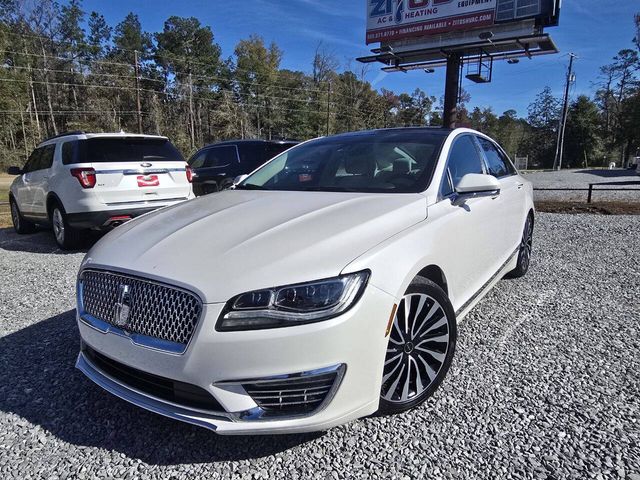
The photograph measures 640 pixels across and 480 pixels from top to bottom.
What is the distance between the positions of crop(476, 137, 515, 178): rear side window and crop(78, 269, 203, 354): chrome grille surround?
3139mm

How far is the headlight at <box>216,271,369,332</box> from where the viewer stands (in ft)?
5.96

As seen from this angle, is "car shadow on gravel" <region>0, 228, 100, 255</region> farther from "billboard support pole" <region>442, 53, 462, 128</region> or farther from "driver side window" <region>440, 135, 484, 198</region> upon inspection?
"billboard support pole" <region>442, 53, 462, 128</region>

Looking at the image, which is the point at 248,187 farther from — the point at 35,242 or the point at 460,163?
the point at 35,242

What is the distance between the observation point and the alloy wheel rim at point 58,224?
6.67 metres

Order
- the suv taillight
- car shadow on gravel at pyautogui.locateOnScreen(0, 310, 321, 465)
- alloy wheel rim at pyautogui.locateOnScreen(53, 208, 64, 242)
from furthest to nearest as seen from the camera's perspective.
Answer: alloy wheel rim at pyautogui.locateOnScreen(53, 208, 64, 242) < the suv taillight < car shadow on gravel at pyautogui.locateOnScreen(0, 310, 321, 465)

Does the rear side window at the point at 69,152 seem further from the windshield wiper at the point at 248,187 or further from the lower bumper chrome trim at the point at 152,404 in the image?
the lower bumper chrome trim at the point at 152,404

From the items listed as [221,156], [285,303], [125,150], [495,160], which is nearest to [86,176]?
[125,150]

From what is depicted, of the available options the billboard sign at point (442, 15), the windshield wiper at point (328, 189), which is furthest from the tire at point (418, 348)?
the billboard sign at point (442, 15)

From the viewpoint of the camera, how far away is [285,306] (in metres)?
1.84

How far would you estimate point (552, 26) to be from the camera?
20.2 m

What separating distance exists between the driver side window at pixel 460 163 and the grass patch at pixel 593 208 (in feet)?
26.0

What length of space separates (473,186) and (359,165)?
2.86ft

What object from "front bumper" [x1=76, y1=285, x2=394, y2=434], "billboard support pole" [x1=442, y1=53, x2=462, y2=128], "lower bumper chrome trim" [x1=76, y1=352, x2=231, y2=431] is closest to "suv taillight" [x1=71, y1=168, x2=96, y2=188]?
"lower bumper chrome trim" [x1=76, y1=352, x2=231, y2=431]

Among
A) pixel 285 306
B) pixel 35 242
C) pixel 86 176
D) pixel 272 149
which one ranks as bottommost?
pixel 35 242
